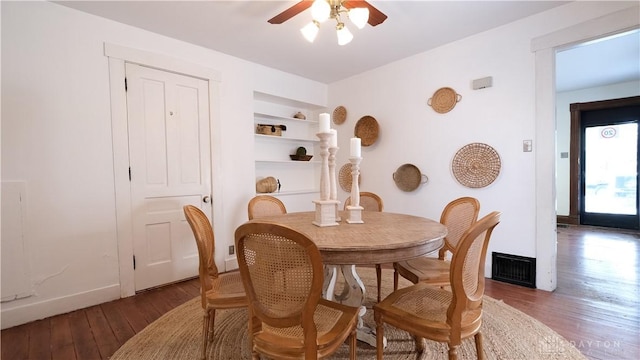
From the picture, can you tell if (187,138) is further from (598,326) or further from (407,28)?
(598,326)

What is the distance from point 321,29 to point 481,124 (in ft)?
6.08

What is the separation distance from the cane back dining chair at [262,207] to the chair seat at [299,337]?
4.30ft

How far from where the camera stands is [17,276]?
2.02 m

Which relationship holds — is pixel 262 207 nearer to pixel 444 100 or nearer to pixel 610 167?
pixel 444 100

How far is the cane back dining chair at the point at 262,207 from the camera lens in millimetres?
2432

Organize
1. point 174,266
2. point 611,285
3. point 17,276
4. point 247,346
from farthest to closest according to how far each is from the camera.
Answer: point 174,266, point 611,285, point 17,276, point 247,346

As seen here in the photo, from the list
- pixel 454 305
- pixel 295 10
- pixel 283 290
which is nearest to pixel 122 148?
pixel 295 10

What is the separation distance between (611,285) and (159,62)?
15.4 ft

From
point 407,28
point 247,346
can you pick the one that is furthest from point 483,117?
point 247,346

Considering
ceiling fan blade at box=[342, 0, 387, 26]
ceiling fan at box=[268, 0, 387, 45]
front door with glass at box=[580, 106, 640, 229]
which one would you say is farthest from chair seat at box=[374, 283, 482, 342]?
front door with glass at box=[580, 106, 640, 229]

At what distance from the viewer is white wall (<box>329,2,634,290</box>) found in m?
2.48

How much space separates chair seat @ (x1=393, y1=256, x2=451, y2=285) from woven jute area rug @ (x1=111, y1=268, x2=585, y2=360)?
39cm

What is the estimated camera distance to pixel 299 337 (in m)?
1.11

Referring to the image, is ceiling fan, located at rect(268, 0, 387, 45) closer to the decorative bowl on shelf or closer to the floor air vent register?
the decorative bowl on shelf
